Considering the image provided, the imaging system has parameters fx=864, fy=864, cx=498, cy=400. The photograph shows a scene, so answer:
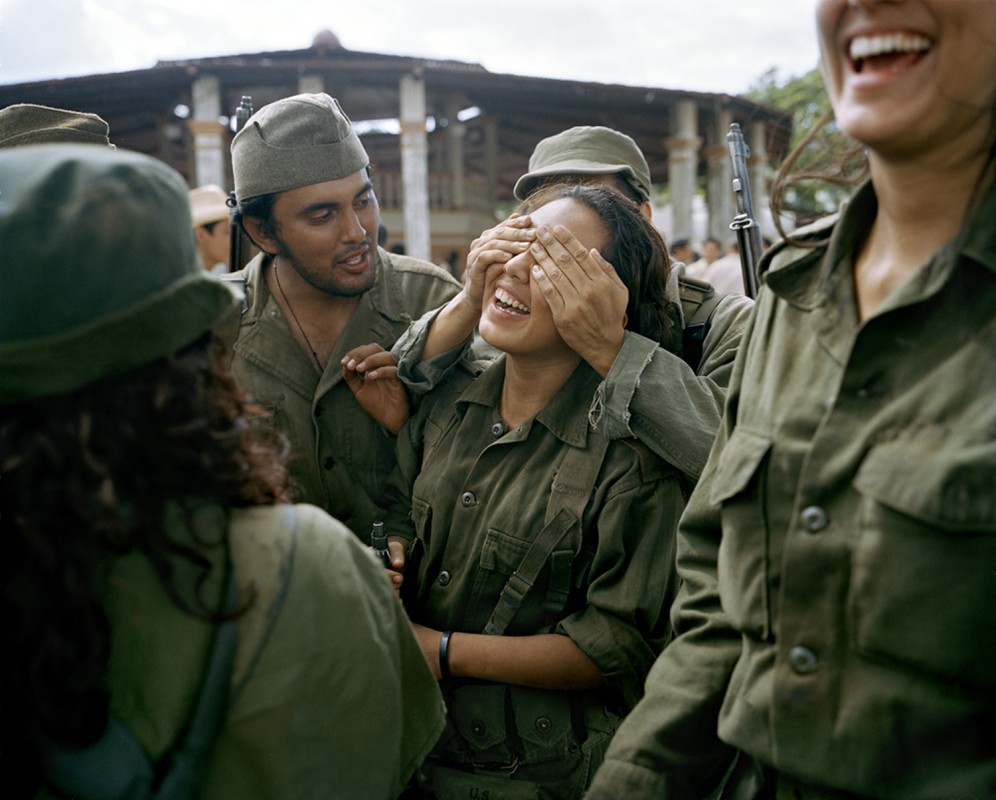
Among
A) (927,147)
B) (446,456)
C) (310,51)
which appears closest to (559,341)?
(446,456)

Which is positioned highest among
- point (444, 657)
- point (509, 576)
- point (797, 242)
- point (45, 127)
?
point (45, 127)

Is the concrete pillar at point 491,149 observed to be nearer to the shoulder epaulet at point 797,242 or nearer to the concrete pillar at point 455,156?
the concrete pillar at point 455,156

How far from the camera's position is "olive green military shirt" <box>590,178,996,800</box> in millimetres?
1145

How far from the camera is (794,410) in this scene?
53.4 inches

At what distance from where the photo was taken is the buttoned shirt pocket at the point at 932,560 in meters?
1.13

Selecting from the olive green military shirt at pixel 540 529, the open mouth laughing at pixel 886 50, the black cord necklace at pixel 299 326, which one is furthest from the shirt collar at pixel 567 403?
the open mouth laughing at pixel 886 50

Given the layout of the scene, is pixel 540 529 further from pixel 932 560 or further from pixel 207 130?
pixel 207 130

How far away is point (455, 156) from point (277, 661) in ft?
59.8

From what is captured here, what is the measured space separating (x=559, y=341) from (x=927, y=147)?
1160 mm

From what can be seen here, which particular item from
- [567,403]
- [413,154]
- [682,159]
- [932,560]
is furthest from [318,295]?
[682,159]

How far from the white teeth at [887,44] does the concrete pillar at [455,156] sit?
17474 millimetres

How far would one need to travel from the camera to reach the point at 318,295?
319cm

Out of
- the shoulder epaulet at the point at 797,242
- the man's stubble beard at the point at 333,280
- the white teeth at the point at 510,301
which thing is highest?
the shoulder epaulet at the point at 797,242

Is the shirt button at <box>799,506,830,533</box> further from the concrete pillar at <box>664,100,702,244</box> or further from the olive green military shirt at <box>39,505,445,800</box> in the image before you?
the concrete pillar at <box>664,100,702,244</box>
